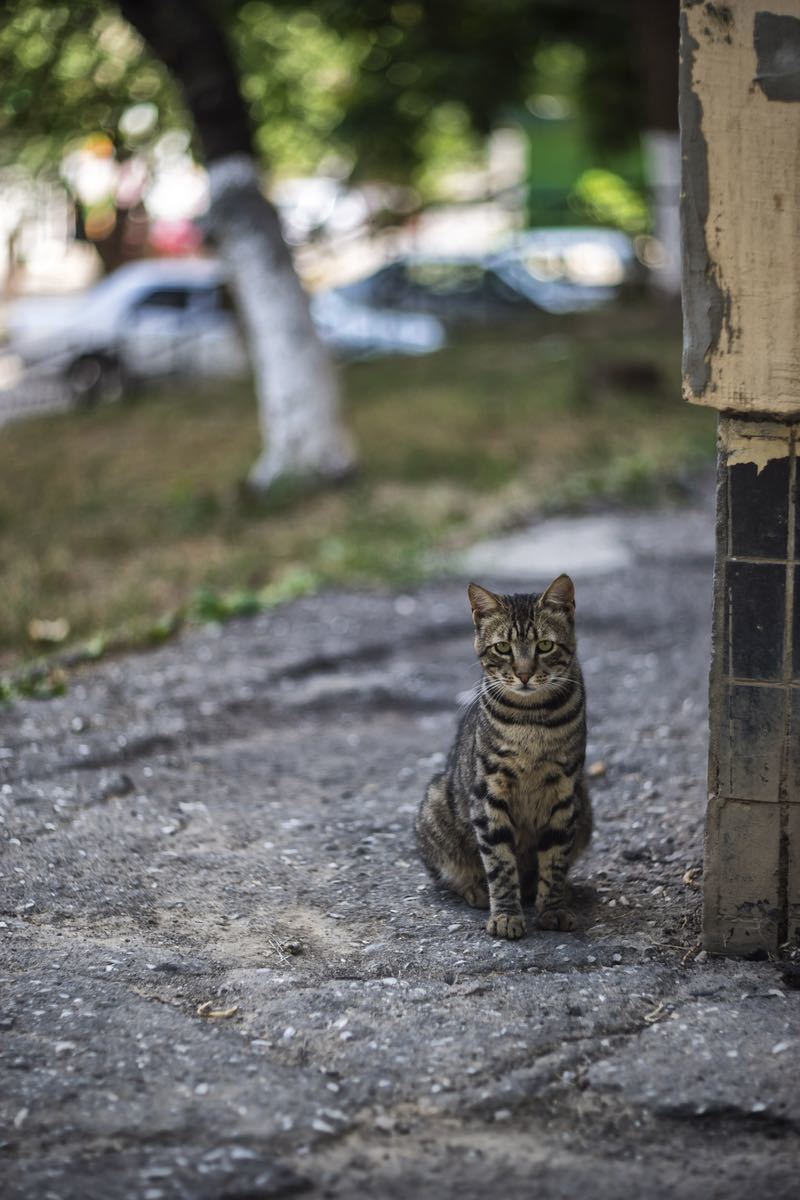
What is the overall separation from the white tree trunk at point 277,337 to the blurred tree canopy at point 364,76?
1.61 meters

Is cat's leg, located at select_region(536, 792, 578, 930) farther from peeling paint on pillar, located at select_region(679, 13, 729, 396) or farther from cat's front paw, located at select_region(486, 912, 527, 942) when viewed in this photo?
peeling paint on pillar, located at select_region(679, 13, 729, 396)

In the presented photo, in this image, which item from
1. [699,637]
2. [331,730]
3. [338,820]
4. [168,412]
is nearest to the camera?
[338,820]

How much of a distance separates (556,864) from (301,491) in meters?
7.24

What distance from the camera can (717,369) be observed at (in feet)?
12.3

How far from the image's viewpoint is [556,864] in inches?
173

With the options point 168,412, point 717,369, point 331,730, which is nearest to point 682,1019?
point 717,369

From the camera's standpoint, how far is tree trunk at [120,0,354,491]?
10.7 metres

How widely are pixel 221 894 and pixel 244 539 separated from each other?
5.68m

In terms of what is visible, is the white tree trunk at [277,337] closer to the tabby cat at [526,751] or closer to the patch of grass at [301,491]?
the patch of grass at [301,491]

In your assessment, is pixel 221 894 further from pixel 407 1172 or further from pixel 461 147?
pixel 461 147

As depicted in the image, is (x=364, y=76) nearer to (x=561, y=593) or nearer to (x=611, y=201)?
(x=611, y=201)

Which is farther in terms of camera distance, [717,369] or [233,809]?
[233,809]

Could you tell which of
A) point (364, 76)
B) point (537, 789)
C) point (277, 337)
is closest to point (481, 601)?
point (537, 789)

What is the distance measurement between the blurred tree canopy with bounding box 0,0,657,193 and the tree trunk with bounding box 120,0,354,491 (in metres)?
1.30
